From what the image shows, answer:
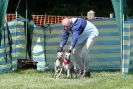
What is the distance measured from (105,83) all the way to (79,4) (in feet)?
57.0

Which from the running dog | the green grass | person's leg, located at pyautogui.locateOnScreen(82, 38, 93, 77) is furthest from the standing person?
the green grass

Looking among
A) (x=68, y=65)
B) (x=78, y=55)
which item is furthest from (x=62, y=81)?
(x=78, y=55)

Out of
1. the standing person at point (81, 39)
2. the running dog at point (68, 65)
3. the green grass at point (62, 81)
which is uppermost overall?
the standing person at point (81, 39)

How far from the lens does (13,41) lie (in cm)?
1623

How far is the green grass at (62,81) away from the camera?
40.8 feet

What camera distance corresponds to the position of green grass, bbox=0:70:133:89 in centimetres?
1244

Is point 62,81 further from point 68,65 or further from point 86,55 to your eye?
point 86,55

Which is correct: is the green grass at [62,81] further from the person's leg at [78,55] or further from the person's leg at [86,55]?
Answer: the person's leg at [78,55]

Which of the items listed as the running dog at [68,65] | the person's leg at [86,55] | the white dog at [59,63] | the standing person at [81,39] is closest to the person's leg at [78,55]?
the standing person at [81,39]

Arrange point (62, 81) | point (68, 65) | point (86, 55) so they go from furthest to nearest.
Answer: point (86, 55)
point (68, 65)
point (62, 81)

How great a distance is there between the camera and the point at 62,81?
43.8 ft

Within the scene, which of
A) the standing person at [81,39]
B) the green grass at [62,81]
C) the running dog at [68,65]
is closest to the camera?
the green grass at [62,81]

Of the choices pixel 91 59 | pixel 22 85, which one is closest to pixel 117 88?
pixel 22 85

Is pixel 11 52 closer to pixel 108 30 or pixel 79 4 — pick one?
pixel 108 30
